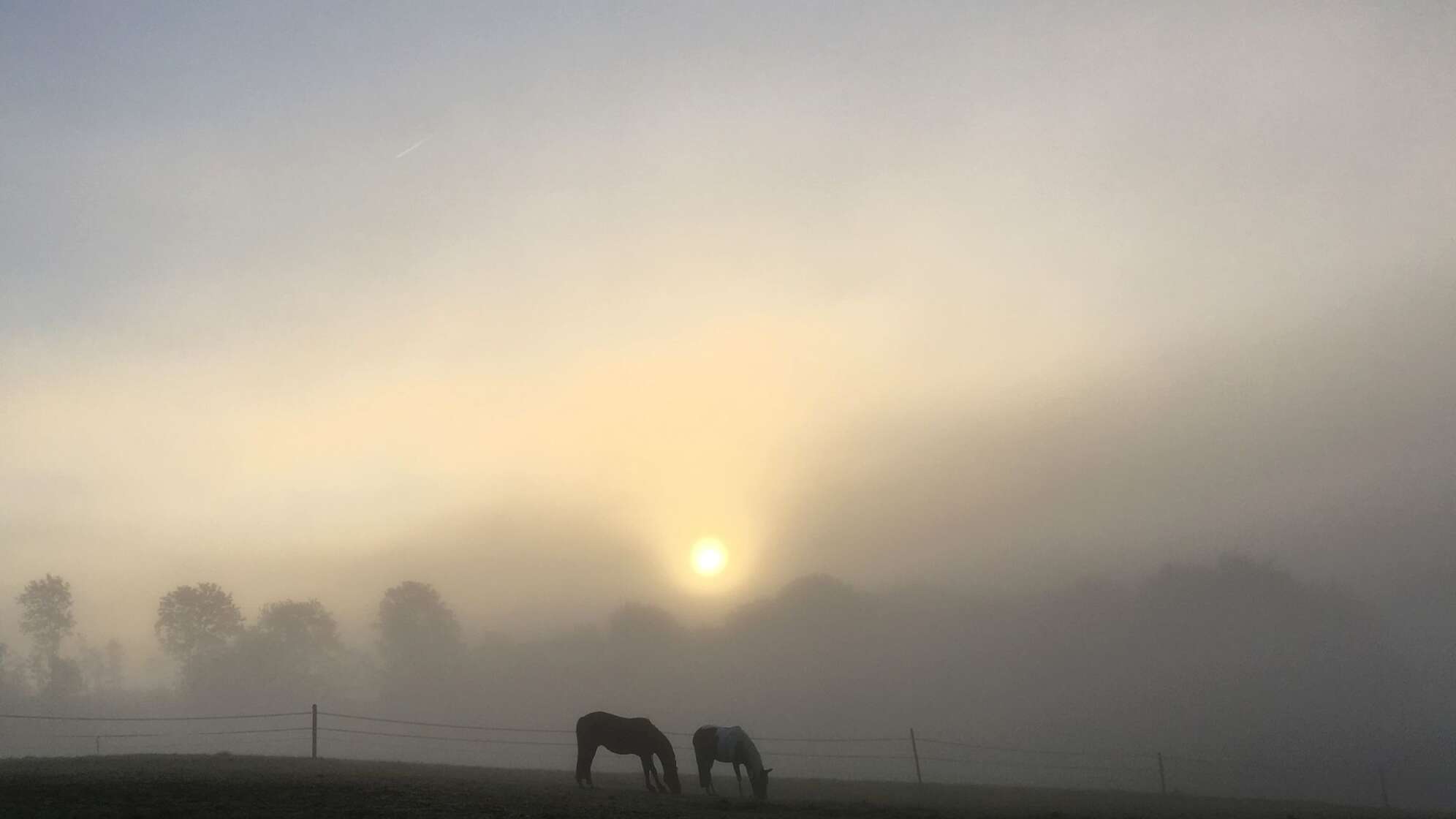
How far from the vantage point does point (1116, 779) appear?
73.6 m

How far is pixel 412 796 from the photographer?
17.7 meters

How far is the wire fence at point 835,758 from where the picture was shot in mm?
66688

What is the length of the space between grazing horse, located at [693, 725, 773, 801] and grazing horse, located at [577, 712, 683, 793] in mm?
940

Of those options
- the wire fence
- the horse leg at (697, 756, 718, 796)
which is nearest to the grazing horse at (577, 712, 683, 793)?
the horse leg at (697, 756, 718, 796)

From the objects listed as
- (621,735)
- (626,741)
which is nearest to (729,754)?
(626,741)

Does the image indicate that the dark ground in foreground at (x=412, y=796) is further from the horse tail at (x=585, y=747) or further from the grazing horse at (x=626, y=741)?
the grazing horse at (x=626, y=741)

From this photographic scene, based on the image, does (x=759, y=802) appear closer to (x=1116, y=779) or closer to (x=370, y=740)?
(x=1116, y=779)

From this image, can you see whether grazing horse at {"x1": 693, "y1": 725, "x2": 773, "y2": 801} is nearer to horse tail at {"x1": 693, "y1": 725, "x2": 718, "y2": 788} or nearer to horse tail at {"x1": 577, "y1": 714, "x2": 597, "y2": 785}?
horse tail at {"x1": 693, "y1": 725, "x2": 718, "y2": 788}

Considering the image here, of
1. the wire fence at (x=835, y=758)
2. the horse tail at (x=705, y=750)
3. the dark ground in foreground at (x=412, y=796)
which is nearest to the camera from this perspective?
the dark ground in foreground at (x=412, y=796)

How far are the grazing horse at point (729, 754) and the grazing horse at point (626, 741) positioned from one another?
3.08ft

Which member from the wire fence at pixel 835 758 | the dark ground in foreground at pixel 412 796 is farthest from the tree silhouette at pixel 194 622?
the dark ground in foreground at pixel 412 796

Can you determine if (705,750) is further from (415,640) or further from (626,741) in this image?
(415,640)

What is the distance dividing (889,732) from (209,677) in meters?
78.6

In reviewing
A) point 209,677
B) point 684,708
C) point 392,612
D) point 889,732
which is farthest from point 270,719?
point 889,732
